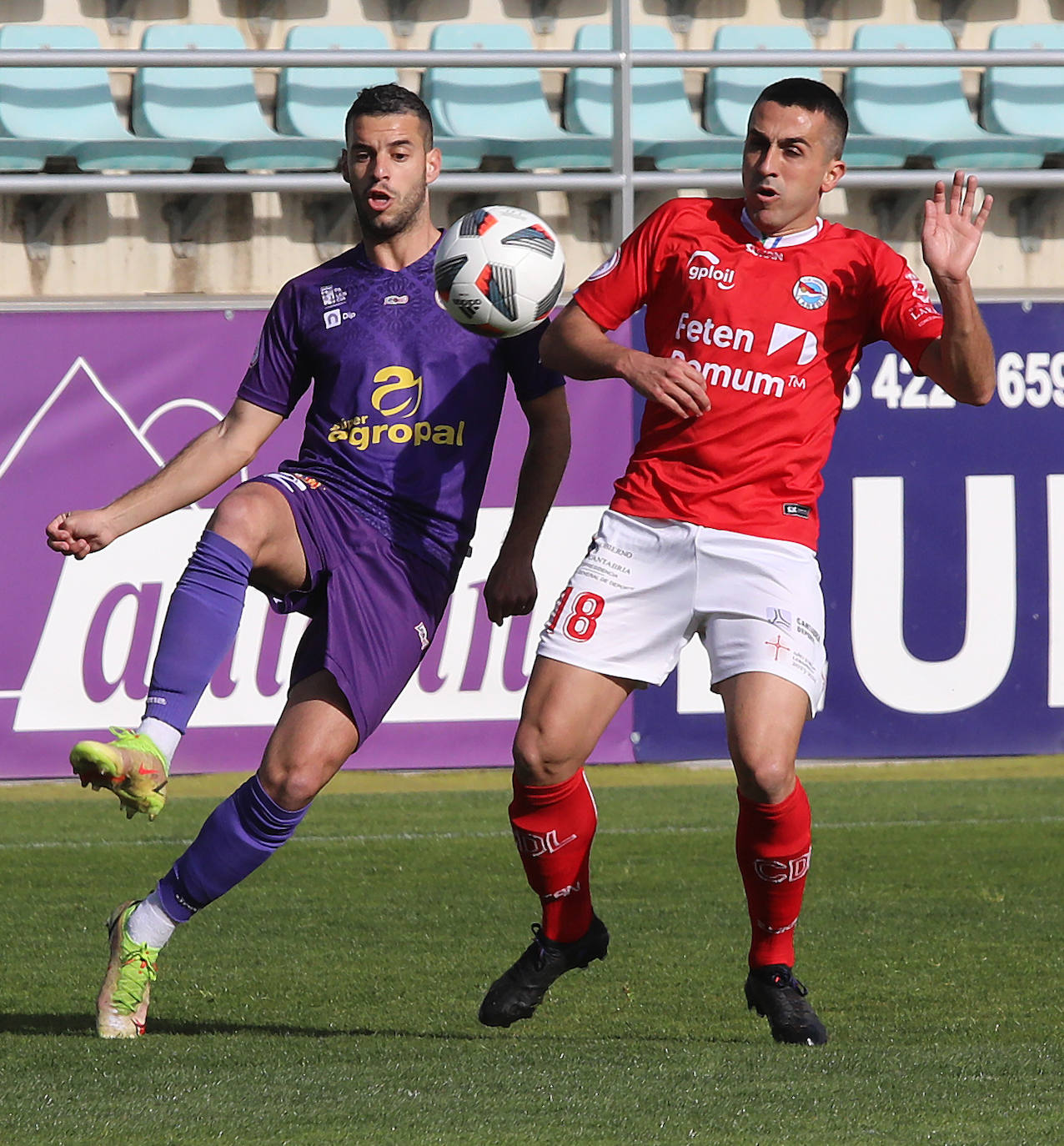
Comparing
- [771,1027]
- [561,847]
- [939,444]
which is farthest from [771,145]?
[939,444]

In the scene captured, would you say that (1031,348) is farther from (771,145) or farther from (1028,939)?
(771,145)

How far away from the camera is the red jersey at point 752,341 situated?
14.2 feet

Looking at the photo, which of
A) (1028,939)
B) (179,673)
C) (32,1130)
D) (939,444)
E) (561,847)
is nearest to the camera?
(32,1130)

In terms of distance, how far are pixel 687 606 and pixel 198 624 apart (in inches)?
42.8

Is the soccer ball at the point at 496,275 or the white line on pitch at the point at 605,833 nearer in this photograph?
the soccer ball at the point at 496,275

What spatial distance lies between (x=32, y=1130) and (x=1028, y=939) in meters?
3.32

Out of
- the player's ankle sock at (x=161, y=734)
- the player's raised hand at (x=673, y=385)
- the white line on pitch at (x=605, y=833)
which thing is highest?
the player's raised hand at (x=673, y=385)

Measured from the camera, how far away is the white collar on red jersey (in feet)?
14.6

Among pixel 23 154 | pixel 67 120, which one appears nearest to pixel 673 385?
pixel 23 154

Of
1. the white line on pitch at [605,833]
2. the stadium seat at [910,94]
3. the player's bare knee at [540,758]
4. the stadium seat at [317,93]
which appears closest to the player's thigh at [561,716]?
the player's bare knee at [540,758]

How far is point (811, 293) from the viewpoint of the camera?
4.37 metres

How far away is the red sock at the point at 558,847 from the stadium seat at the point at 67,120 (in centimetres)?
706

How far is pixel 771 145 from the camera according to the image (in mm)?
4320

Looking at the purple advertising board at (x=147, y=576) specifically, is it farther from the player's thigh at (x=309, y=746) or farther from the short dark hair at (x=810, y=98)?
the short dark hair at (x=810, y=98)
